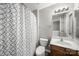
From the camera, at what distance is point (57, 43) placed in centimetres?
166

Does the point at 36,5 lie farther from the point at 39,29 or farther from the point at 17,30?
Answer: the point at 17,30

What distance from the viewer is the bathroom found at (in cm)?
163

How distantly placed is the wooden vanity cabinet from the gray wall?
19 cm

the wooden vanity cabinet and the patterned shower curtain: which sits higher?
the patterned shower curtain

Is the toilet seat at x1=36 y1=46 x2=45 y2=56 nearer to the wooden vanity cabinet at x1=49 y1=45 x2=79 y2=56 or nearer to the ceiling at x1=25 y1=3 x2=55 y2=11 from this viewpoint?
the wooden vanity cabinet at x1=49 y1=45 x2=79 y2=56

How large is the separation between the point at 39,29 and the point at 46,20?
7.0 inches

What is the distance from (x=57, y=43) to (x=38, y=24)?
0.41 metres

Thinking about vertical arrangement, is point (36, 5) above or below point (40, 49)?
above

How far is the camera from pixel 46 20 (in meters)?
1.69

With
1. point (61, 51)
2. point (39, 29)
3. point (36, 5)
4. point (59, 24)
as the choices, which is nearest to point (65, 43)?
point (61, 51)

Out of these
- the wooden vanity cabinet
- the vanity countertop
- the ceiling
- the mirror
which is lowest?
the wooden vanity cabinet

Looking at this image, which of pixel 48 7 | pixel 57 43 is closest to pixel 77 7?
pixel 48 7

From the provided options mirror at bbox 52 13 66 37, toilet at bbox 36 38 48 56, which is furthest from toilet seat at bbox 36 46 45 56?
mirror at bbox 52 13 66 37

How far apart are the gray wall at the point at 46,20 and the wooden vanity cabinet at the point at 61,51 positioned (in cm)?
19
